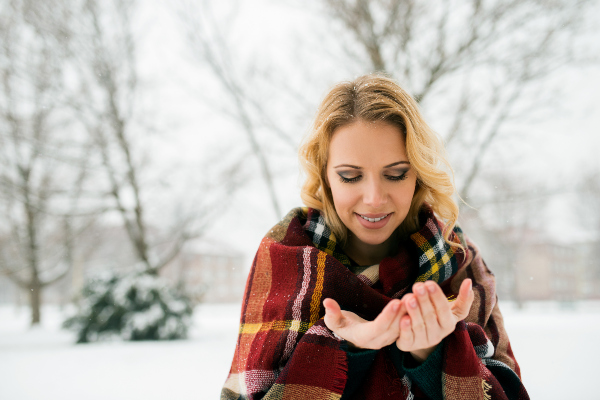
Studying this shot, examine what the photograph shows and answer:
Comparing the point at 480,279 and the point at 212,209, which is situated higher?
the point at 212,209

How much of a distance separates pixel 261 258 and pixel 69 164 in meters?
5.88

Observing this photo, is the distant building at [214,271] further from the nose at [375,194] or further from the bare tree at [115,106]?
the nose at [375,194]

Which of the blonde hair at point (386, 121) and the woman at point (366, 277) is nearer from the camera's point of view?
the woman at point (366, 277)

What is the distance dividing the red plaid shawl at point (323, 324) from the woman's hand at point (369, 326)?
90mm

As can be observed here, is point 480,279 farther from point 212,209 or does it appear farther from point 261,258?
point 212,209

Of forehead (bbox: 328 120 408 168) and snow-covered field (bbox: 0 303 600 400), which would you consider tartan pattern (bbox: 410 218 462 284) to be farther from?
snow-covered field (bbox: 0 303 600 400)

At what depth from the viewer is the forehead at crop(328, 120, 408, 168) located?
1.27 metres

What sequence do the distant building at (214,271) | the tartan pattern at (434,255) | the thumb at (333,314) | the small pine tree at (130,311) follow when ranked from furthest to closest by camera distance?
the distant building at (214,271), the small pine tree at (130,311), the tartan pattern at (434,255), the thumb at (333,314)

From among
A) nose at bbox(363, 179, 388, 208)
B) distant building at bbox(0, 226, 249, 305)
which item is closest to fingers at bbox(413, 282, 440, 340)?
nose at bbox(363, 179, 388, 208)

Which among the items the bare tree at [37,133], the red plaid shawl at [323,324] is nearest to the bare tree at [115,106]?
the bare tree at [37,133]

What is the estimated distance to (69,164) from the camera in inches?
245

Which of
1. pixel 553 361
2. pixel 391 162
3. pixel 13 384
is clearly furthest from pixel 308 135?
pixel 13 384

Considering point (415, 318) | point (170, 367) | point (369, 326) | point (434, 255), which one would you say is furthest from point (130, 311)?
point (415, 318)

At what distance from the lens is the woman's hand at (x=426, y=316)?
0.89 m
